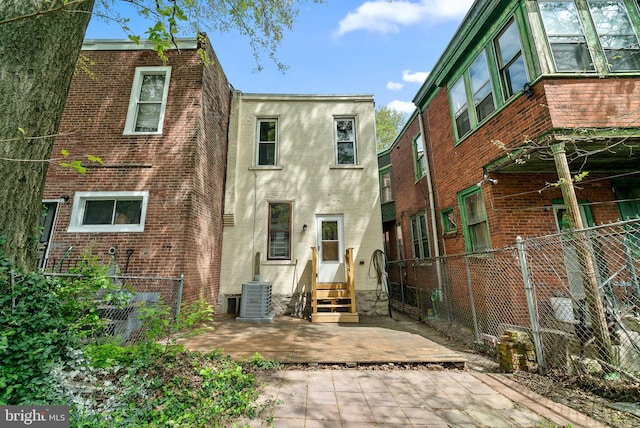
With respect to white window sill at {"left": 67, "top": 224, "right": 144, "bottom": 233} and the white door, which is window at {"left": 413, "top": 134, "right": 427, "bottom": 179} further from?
white window sill at {"left": 67, "top": 224, "right": 144, "bottom": 233}

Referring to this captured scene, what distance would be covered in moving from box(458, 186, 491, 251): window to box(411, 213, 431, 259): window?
201 cm

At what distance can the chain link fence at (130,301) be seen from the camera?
2709 millimetres

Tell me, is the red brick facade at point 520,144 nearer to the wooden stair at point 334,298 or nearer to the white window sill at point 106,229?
the wooden stair at point 334,298

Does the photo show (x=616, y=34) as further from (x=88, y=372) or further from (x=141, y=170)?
(x=141, y=170)

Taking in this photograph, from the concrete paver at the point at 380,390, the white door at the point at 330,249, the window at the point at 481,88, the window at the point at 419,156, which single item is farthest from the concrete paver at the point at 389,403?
the window at the point at 419,156

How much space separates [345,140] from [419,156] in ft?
9.53

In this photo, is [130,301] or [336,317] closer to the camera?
[130,301]

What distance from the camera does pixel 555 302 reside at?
4.51 meters

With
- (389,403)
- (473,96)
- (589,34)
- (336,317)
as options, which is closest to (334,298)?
(336,317)

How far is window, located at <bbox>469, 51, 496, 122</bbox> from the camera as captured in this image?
5758mm

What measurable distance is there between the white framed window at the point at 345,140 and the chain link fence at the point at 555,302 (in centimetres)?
410

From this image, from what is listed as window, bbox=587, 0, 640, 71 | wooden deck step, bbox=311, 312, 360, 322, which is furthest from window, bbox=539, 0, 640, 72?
wooden deck step, bbox=311, 312, 360, 322

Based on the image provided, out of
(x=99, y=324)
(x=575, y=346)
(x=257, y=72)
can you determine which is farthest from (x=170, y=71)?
(x=575, y=346)

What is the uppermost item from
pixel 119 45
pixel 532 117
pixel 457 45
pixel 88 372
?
pixel 119 45
